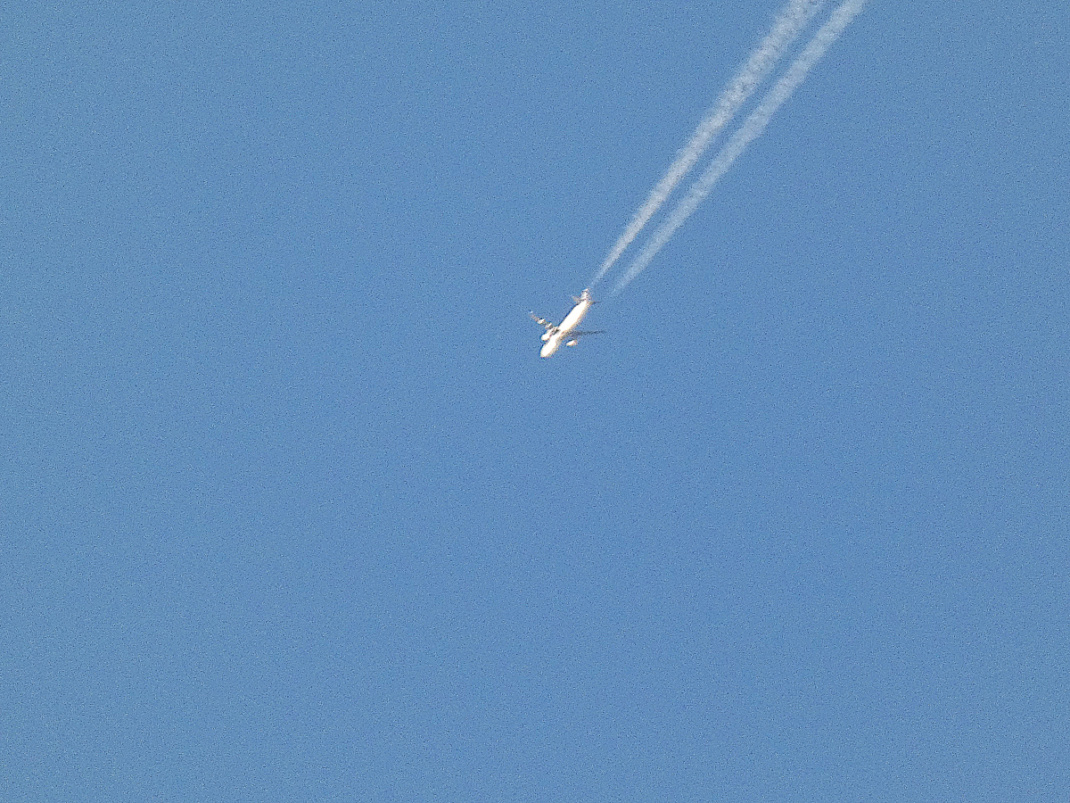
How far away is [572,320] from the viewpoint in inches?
2625

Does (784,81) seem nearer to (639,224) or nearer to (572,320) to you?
(639,224)

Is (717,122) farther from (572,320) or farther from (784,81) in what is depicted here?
(572,320)

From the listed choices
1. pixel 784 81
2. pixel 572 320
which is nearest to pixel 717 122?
pixel 784 81

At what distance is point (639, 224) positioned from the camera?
63.5 m

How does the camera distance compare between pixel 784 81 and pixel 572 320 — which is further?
pixel 572 320

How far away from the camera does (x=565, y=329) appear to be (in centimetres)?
6694

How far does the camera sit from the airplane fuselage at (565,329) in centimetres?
6656

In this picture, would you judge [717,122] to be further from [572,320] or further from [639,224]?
[572,320]

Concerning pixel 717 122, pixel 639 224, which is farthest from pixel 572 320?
pixel 717 122

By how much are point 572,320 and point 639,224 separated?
4791 mm

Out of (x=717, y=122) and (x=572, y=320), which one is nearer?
(x=717, y=122)

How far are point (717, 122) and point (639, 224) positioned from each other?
423 cm

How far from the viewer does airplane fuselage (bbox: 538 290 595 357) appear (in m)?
66.6
